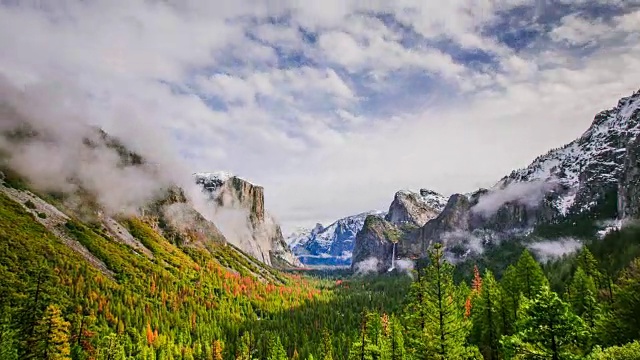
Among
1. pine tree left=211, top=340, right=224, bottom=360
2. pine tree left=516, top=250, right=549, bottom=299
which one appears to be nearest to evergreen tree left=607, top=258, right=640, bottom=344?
pine tree left=516, top=250, right=549, bottom=299

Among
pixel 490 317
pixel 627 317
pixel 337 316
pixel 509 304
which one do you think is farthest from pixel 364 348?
pixel 337 316

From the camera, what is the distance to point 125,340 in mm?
118188

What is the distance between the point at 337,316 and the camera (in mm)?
191750

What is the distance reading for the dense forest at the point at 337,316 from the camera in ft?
96.5

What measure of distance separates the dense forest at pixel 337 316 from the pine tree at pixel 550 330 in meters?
0.05

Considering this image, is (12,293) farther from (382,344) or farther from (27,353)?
(382,344)

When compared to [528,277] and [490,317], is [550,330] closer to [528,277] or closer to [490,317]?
[490,317]

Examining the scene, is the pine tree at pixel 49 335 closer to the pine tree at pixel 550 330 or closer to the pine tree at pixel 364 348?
the pine tree at pixel 364 348

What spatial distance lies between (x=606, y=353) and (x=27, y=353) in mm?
46331

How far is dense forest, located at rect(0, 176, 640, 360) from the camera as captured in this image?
29.4 metres

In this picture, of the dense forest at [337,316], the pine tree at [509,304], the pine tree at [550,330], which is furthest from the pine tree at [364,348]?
the pine tree at [550,330]

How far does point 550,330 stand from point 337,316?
182 metres

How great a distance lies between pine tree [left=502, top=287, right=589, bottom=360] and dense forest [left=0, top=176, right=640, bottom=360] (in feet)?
0.16

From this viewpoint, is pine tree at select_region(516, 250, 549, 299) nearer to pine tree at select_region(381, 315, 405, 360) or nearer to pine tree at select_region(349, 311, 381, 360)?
pine tree at select_region(381, 315, 405, 360)
